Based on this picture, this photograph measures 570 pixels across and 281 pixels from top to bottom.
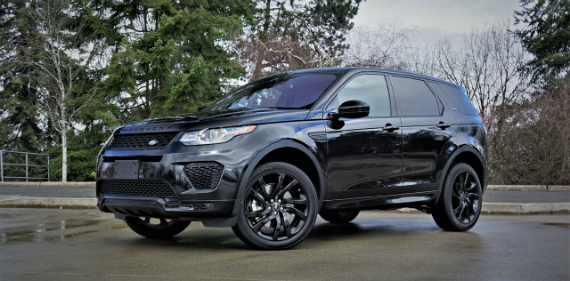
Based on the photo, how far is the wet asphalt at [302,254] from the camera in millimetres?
4121

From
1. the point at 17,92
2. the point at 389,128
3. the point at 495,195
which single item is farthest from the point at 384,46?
the point at 17,92

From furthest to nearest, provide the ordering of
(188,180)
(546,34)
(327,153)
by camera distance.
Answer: (546,34)
(327,153)
(188,180)

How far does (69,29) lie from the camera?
88.0 ft

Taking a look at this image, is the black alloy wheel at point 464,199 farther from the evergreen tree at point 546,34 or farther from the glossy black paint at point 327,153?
the evergreen tree at point 546,34

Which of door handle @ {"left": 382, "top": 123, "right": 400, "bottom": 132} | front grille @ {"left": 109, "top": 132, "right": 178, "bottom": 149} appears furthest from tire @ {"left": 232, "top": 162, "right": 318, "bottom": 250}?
door handle @ {"left": 382, "top": 123, "right": 400, "bottom": 132}

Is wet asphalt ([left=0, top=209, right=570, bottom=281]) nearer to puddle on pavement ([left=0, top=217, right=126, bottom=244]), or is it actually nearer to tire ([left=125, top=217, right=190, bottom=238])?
puddle on pavement ([left=0, top=217, right=126, bottom=244])

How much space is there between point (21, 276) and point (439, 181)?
453cm

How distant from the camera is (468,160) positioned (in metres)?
7.44

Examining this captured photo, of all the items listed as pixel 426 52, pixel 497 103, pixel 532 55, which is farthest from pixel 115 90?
pixel 532 55

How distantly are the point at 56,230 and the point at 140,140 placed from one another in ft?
7.33

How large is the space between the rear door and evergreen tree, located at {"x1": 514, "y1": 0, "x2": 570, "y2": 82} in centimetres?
3032

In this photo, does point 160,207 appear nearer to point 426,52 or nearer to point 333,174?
point 333,174

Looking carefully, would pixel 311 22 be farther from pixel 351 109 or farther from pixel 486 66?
pixel 351 109

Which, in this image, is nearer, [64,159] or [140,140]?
[140,140]
